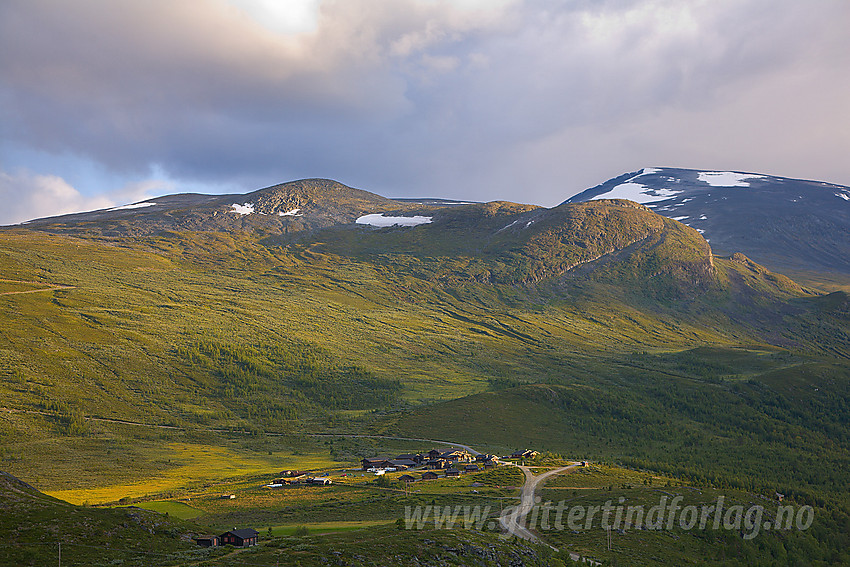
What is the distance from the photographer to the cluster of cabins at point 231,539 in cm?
4009

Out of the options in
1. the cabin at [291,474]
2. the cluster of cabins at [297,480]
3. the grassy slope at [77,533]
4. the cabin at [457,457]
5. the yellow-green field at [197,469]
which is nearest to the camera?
the grassy slope at [77,533]

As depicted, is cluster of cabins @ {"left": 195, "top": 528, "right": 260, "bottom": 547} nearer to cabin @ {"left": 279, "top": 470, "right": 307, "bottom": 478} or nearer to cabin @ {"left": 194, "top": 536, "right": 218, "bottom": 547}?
cabin @ {"left": 194, "top": 536, "right": 218, "bottom": 547}

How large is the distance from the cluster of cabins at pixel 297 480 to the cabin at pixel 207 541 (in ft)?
129

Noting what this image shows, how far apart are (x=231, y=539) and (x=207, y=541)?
192 centimetres

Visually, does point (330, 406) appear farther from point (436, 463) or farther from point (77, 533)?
point (77, 533)

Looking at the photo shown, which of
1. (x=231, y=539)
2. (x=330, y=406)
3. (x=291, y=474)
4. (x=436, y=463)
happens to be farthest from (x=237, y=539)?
(x=330, y=406)

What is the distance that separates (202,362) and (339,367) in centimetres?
3957

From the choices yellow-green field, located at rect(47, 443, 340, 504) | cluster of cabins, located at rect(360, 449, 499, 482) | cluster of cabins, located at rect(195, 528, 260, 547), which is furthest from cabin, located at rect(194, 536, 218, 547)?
cluster of cabins, located at rect(360, 449, 499, 482)

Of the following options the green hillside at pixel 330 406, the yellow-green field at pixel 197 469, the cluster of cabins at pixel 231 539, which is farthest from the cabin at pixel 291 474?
the cluster of cabins at pixel 231 539

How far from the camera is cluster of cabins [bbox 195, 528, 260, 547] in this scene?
40.1 meters

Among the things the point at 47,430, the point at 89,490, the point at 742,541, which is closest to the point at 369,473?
the point at 89,490

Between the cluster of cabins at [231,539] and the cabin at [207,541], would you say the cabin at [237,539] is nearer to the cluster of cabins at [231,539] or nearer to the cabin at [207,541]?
the cluster of cabins at [231,539]

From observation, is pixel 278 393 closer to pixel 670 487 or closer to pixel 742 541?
pixel 670 487

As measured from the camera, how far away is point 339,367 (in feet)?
618
